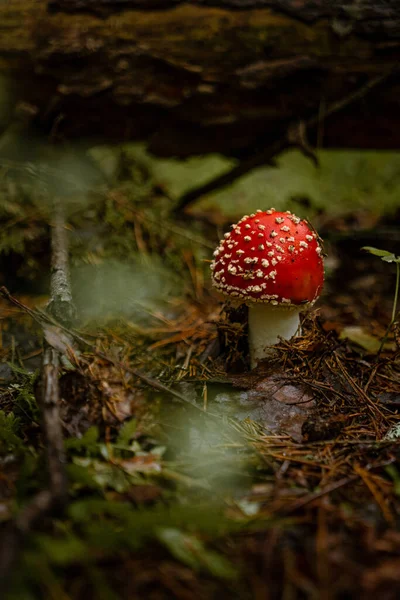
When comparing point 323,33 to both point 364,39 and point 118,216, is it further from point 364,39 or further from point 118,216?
point 118,216

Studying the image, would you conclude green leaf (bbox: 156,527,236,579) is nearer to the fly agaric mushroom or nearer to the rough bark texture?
the fly agaric mushroom

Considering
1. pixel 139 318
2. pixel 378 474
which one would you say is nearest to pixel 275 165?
pixel 139 318

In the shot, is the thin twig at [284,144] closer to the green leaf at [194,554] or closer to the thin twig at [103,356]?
the thin twig at [103,356]

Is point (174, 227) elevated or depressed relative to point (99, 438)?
depressed

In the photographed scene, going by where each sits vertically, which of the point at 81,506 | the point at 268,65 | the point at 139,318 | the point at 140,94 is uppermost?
the point at 268,65

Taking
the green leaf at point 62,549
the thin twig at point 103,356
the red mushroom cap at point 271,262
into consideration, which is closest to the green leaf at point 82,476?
the green leaf at point 62,549

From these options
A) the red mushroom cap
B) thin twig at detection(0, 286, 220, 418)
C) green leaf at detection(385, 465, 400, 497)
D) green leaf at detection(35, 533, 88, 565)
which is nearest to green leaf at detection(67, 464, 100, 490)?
green leaf at detection(35, 533, 88, 565)
